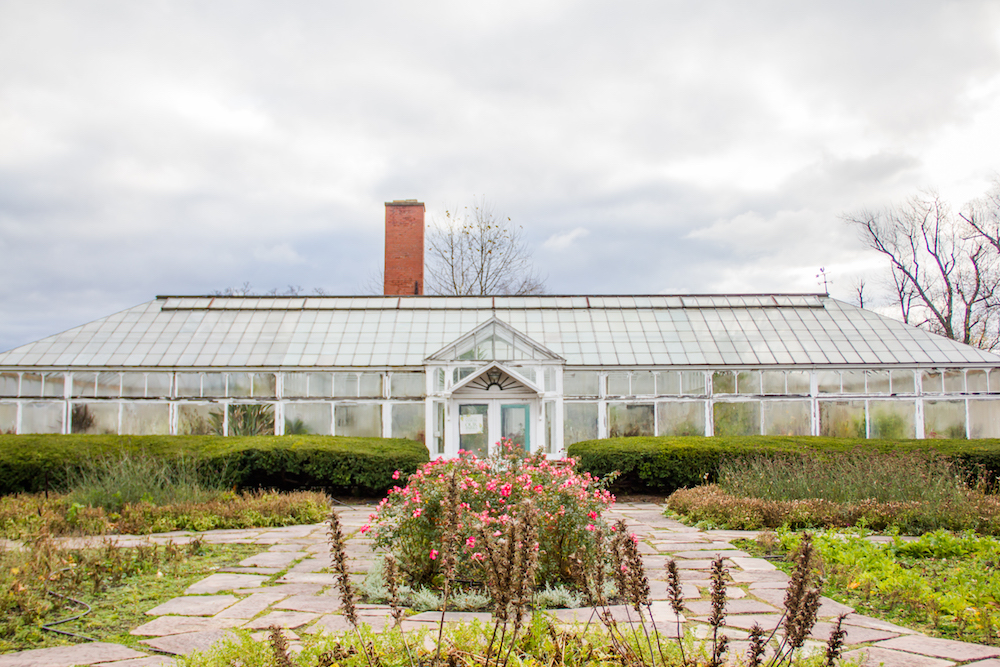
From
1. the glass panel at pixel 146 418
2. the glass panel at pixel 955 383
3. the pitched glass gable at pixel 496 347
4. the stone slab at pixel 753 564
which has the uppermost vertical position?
the pitched glass gable at pixel 496 347

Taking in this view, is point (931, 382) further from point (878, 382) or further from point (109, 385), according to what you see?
point (109, 385)

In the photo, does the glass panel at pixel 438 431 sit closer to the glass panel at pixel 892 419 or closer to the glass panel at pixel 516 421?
the glass panel at pixel 516 421

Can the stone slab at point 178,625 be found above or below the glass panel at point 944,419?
below

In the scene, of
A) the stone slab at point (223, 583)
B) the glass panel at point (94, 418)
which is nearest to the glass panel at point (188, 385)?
the glass panel at point (94, 418)

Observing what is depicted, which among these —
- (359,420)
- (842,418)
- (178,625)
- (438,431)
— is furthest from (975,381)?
(178,625)

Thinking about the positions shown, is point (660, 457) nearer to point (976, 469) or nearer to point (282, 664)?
point (976, 469)

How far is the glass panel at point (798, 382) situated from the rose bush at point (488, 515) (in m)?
12.5

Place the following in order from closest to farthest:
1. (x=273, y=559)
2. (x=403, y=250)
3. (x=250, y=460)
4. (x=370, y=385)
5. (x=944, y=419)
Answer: (x=273, y=559), (x=250, y=460), (x=944, y=419), (x=370, y=385), (x=403, y=250)

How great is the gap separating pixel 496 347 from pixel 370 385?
3356mm

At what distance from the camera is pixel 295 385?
17094mm

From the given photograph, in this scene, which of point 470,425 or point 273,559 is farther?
point 470,425

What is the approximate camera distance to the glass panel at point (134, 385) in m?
17.0

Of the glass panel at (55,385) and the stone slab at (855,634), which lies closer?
the stone slab at (855,634)

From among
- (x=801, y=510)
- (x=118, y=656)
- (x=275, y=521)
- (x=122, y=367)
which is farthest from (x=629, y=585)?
(x=122, y=367)
